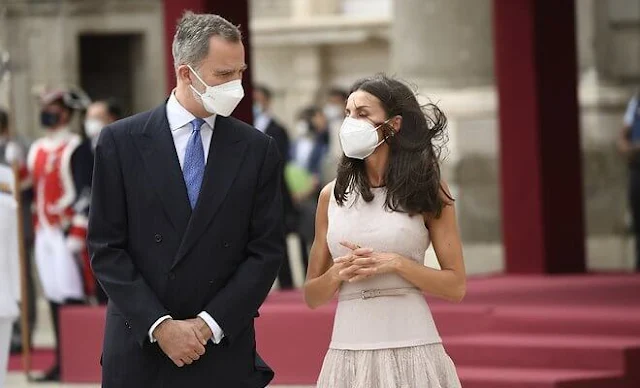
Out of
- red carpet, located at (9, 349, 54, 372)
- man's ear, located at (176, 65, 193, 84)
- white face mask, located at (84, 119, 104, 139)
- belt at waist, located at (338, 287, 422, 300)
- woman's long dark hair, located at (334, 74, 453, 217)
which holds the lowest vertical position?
red carpet, located at (9, 349, 54, 372)

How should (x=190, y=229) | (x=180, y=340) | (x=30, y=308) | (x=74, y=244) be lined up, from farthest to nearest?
(x=30, y=308)
(x=74, y=244)
(x=190, y=229)
(x=180, y=340)

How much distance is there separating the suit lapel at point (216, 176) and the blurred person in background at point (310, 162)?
979cm

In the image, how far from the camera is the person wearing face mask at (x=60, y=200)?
1352cm

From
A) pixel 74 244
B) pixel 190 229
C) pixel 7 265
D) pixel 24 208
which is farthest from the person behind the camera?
pixel 24 208

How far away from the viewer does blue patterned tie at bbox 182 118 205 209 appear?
658 cm

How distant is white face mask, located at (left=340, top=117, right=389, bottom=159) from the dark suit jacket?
0.39 meters

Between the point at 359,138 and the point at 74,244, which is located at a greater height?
the point at 359,138

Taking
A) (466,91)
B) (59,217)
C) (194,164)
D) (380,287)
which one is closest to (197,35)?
(194,164)

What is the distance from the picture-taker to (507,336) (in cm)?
1095

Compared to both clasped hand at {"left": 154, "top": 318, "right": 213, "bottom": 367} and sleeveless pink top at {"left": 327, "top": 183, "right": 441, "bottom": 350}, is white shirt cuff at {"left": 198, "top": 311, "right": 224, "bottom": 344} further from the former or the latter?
sleeveless pink top at {"left": 327, "top": 183, "right": 441, "bottom": 350}

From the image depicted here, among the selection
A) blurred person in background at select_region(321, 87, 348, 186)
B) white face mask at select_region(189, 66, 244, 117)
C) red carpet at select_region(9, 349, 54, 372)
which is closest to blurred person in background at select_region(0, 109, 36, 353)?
red carpet at select_region(9, 349, 54, 372)

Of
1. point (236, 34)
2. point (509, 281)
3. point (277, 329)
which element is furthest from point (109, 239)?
point (509, 281)

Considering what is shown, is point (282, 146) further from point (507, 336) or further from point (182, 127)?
point (182, 127)

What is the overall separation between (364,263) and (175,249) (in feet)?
2.34
